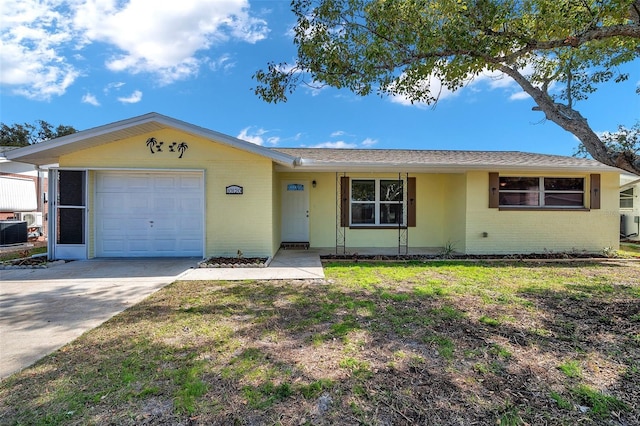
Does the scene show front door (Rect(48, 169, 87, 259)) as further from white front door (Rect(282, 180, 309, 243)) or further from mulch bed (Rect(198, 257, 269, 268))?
white front door (Rect(282, 180, 309, 243))

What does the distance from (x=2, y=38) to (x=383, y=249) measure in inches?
450

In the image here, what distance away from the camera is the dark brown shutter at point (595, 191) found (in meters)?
9.55

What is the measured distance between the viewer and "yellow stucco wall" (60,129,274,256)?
8156 mm

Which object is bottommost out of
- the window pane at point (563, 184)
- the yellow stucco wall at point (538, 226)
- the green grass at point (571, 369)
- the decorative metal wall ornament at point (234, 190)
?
the green grass at point (571, 369)

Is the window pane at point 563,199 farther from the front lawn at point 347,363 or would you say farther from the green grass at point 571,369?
the green grass at point 571,369

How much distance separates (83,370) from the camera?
2854 mm

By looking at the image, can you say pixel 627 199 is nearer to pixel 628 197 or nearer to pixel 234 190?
pixel 628 197

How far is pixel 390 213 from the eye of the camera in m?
10.9

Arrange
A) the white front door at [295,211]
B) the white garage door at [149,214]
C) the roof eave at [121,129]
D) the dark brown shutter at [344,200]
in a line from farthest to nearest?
1. the white front door at [295,211]
2. the dark brown shutter at [344,200]
3. the white garage door at [149,214]
4. the roof eave at [121,129]

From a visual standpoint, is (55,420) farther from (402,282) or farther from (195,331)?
(402,282)

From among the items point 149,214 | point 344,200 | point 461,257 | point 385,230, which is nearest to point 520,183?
point 461,257

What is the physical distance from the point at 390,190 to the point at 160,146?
7.19m

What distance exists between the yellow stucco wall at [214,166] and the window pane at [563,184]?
8553 millimetres

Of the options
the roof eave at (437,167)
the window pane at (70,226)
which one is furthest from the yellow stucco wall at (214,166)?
the roof eave at (437,167)
